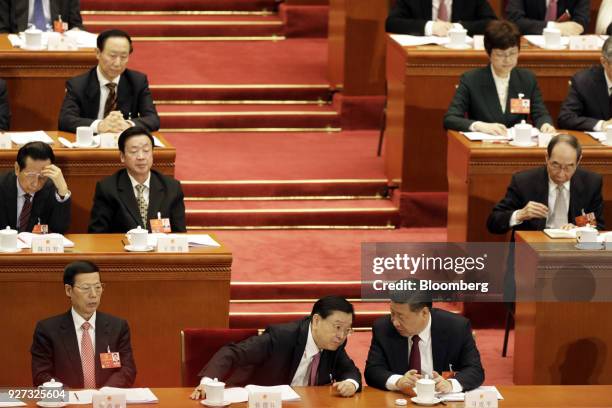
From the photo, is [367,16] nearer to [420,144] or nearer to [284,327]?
[420,144]

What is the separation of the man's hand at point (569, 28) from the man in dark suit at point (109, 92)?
2567 millimetres

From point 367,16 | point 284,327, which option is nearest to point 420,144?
point 367,16

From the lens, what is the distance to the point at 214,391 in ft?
18.2

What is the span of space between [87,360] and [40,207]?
3.64 ft

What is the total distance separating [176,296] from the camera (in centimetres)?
674

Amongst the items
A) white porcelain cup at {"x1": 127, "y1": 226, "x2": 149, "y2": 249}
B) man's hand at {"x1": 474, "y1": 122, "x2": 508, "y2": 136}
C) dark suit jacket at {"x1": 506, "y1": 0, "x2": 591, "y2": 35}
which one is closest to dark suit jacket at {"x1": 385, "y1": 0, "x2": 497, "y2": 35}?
dark suit jacket at {"x1": 506, "y1": 0, "x2": 591, "y2": 35}

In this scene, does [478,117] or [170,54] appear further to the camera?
[170,54]

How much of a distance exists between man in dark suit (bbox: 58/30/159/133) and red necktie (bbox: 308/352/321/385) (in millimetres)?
2173

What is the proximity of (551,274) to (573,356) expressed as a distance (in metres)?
0.39

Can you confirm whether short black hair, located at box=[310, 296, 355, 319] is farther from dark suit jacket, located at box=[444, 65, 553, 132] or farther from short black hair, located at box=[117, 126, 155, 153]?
dark suit jacket, located at box=[444, 65, 553, 132]

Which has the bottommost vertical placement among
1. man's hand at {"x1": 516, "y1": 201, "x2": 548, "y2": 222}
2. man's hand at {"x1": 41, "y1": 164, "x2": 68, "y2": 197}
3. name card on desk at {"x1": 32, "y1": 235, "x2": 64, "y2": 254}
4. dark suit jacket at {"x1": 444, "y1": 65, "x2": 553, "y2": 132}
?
name card on desk at {"x1": 32, "y1": 235, "x2": 64, "y2": 254}

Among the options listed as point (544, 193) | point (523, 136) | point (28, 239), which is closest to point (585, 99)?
point (523, 136)

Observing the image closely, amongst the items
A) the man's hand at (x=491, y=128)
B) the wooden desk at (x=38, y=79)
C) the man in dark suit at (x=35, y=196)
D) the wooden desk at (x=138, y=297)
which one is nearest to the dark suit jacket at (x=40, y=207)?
the man in dark suit at (x=35, y=196)

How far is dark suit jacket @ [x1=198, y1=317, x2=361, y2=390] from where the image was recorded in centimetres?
602
